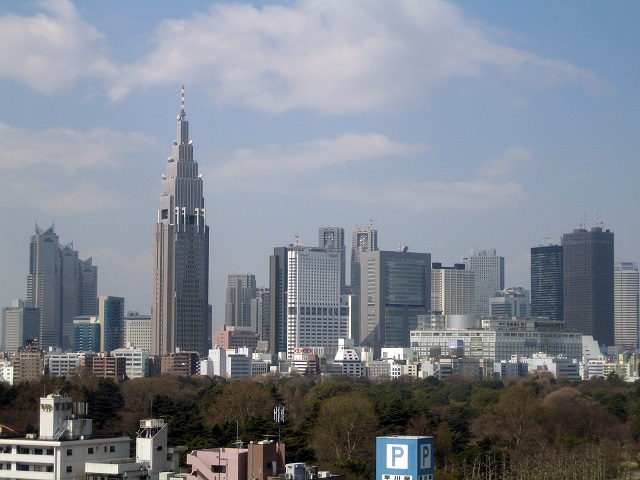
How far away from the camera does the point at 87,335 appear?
193625 mm

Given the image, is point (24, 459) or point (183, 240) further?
point (183, 240)

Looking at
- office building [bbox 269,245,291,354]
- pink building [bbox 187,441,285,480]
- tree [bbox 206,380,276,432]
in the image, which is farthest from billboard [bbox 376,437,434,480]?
office building [bbox 269,245,291,354]

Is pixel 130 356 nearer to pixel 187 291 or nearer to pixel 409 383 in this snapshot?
pixel 187 291

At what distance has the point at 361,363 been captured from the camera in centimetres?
15838

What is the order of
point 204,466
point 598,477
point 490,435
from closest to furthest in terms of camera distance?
point 204,466
point 598,477
point 490,435

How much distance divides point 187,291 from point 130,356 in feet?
39.7

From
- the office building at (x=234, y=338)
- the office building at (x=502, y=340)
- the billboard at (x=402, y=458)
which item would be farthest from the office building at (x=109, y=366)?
the billboard at (x=402, y=458)

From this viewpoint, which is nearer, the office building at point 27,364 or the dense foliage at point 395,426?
the dense foliage at point 395,426

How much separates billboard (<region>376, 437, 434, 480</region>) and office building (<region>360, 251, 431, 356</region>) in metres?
161

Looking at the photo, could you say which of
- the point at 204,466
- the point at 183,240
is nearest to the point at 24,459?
the point at 204,466

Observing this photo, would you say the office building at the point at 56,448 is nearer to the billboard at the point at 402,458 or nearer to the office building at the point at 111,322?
the billboard at the point at 402,458

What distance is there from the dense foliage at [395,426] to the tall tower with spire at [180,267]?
72.7 m

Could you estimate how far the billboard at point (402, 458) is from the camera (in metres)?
28.3

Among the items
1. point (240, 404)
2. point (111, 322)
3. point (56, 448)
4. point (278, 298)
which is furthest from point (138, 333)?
point (56, 448)
